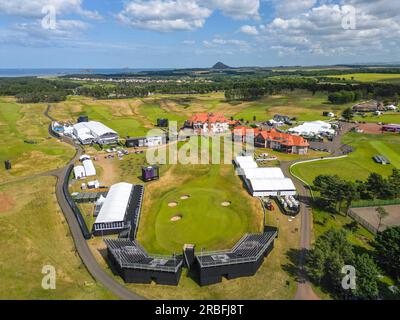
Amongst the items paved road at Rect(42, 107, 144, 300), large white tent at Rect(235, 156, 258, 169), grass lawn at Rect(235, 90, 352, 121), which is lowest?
paved road at Rect(42, 107, 144, 300)

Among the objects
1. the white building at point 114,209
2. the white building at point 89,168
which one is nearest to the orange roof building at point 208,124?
the white building at point 89,168

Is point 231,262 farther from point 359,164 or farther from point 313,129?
point 313,129

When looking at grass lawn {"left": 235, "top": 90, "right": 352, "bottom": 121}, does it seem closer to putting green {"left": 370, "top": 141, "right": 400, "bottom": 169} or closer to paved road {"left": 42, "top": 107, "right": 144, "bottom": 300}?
putting green {"left": 370, "top": 141, "right": 400, "bottom": 169}

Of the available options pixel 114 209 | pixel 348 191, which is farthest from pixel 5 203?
pixel 348 191

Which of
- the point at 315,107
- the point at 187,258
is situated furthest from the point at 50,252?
the point at 315,107

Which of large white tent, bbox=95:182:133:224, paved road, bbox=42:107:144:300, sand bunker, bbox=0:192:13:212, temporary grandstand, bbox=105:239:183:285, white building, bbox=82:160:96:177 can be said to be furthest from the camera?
white building, bbox=82:160:96:177

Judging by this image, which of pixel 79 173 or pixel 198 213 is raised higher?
pixel 79 173

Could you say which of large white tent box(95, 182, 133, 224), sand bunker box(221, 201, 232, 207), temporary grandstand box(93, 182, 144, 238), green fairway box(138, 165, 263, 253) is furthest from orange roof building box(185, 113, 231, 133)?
large white tent box(95, 182, 133, 224)
